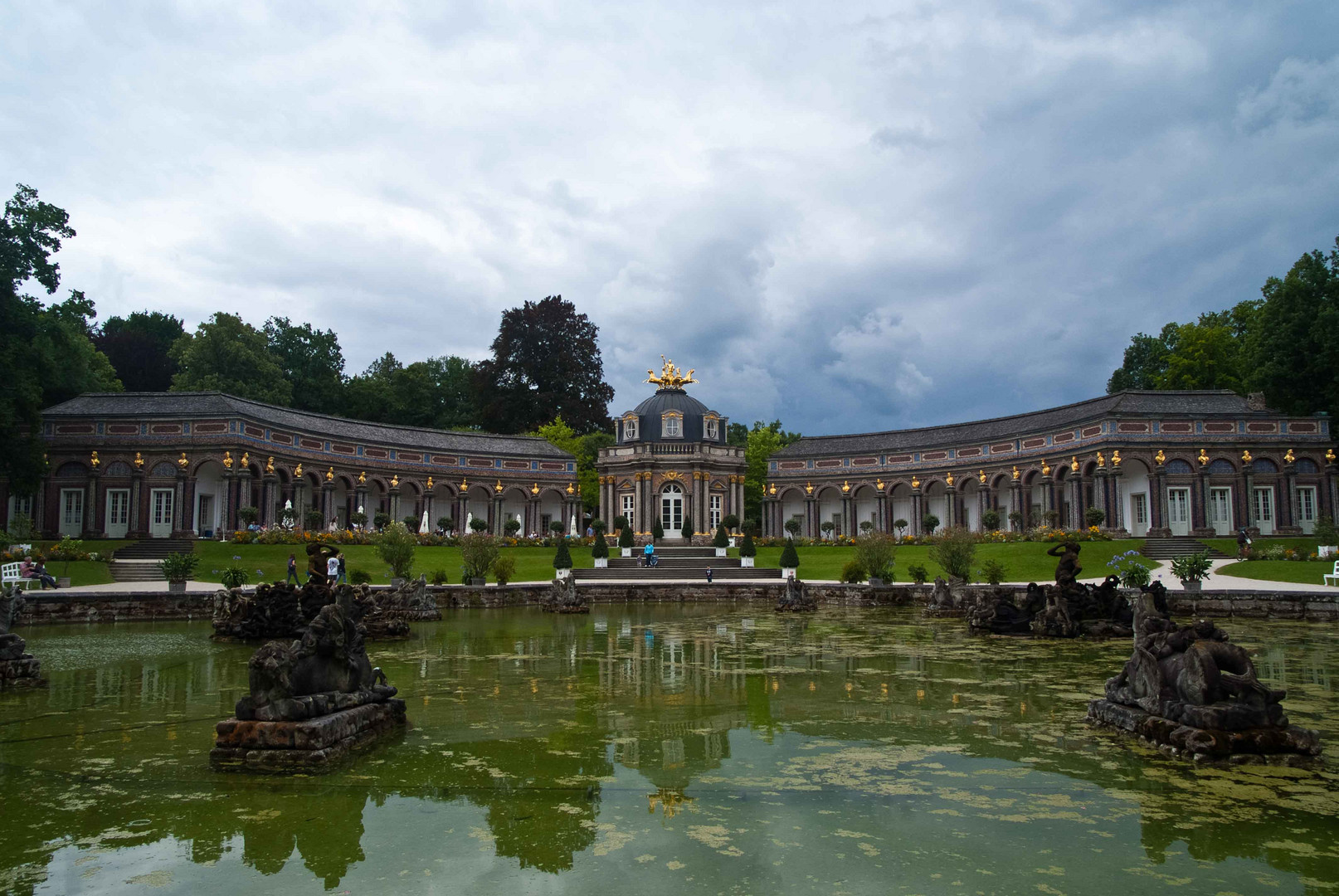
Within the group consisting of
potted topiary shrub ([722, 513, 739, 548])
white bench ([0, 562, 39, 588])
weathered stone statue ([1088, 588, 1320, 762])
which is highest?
potted topiary shrub ([722, 513, 739, 548])

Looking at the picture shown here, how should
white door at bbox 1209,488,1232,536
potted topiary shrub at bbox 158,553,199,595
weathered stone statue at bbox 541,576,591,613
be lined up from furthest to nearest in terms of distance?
white door at bbox 1209,488,1232,536, weathered stone statue at bbox 541,576,591,613, potted topiary shrub at bbox 158,553,199,595

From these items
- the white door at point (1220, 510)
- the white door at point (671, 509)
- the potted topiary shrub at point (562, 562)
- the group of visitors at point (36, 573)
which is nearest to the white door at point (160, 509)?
the group of visitors at point (36, 573)

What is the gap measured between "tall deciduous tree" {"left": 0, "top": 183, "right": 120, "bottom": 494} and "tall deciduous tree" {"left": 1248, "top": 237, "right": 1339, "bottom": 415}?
50418mm

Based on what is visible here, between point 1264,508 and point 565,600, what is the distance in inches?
1335

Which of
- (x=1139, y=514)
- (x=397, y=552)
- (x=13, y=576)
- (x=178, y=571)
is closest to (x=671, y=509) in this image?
(x=1139, y=514)

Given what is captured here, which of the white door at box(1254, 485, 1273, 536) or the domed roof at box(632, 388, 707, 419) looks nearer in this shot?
the white door at box(1254, 485, 1273, 536)

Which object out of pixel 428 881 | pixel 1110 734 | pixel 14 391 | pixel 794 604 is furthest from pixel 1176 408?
pixel 14 391

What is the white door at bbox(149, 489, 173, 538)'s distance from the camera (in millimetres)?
40094

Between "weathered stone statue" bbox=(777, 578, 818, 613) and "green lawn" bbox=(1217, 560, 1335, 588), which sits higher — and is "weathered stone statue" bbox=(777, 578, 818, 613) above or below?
below

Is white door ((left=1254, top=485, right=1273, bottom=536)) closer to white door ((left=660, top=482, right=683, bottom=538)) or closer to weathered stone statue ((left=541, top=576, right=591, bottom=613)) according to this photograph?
white door ((left=660, top=482, right=683, bottom=538))

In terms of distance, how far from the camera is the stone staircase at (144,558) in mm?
28672

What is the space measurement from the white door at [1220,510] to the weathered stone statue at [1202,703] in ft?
123

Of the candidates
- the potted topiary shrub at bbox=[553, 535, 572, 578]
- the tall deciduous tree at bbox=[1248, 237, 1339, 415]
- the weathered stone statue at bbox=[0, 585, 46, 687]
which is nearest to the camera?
the weathered stone statue at bbox=[0, 585, 46, 687]

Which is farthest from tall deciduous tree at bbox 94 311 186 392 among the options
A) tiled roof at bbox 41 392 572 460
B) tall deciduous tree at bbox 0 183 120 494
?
tall deciduous tree at bbox 0 183 120 494
